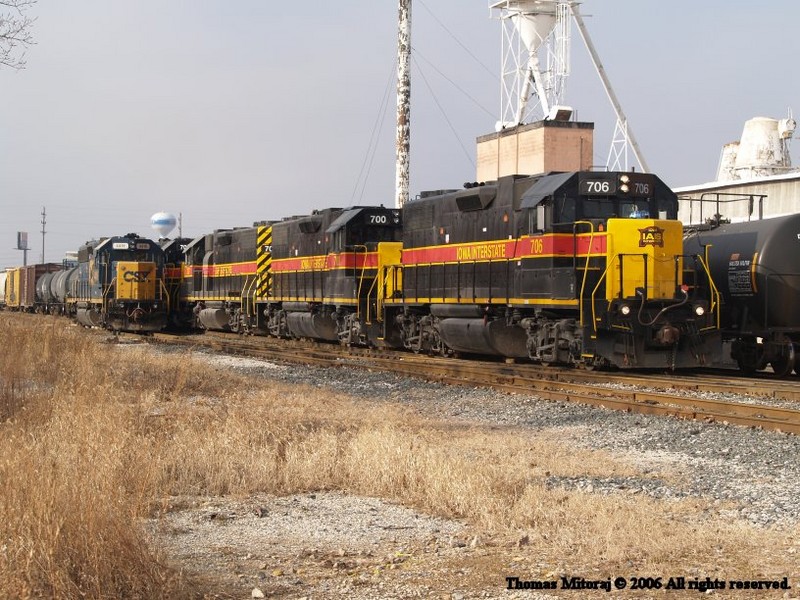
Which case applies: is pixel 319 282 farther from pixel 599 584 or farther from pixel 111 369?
pixel 599 584

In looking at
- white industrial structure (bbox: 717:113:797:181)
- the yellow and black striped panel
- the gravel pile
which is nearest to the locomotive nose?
the gravel pile

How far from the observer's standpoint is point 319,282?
28.5m

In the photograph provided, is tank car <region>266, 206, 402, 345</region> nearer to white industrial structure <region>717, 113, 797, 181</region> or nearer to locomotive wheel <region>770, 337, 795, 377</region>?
locomotive wheel <region>770, 337, 795, 377</region>

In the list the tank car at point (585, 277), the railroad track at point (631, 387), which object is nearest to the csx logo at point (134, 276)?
the railroad track at point (631, 387)

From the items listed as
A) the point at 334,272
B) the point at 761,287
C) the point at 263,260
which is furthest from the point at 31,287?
the point at 761,287

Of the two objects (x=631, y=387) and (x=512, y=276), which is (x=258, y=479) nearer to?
(x=631, y=387)

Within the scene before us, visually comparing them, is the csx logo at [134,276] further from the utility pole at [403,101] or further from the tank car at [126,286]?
the utility pole at [403,101]

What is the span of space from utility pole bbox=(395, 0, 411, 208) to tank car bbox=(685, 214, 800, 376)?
19.6 m

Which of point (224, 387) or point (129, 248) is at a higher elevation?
point (129, 248)

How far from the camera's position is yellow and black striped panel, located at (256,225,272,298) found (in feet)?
109

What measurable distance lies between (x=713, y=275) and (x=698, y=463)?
37.0 feet

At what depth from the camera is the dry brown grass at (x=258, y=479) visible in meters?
5.38

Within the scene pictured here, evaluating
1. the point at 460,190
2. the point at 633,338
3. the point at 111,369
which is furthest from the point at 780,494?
the point at 460,190

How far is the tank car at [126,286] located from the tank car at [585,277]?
1898 centimetres
